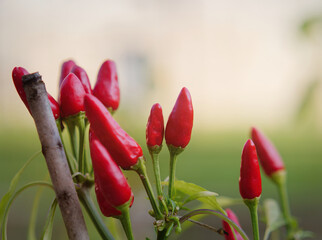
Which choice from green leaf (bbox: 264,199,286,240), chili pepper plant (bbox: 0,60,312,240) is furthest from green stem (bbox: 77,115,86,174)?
green leaf (bbox: 264,199,286,240)

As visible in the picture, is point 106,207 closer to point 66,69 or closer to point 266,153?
point 66,69

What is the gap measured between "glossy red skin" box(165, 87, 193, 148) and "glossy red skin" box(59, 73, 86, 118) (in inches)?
3.5

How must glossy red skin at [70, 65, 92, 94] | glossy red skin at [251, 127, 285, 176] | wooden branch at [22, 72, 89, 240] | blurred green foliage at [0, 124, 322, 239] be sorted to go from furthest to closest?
blurred green foliage at [0, 124, 322, 239]
glossy red skin at [251, 127, 285, 176]
glossy red skin at [70, 65, 92, 94]
wooden branch at [22, 72, 89, 240]

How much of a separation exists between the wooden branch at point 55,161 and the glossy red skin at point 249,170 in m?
0.16

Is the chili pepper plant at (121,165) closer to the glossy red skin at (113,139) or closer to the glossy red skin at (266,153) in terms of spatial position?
the glossy red skin at (113,139)

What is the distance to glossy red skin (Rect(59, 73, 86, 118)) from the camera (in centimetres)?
40

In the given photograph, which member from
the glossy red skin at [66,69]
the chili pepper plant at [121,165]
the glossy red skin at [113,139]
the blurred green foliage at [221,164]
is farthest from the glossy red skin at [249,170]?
the blurred green foliage at [221,164]

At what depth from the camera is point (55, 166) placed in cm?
34

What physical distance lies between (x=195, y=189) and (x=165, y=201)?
33 millimetres

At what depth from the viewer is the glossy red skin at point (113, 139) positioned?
38 cm

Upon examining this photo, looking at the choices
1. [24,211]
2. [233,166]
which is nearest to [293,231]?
[24,211]

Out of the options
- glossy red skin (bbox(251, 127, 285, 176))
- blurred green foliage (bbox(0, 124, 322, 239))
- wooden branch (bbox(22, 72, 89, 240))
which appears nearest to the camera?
wooden branch (bbox(22, 72, 89, 240))

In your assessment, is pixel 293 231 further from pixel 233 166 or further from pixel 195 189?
pixel 233 166

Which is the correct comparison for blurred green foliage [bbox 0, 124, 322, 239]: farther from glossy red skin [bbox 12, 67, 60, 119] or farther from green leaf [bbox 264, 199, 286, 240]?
glossy red skin [bbox 12, 67, 60, 119]
